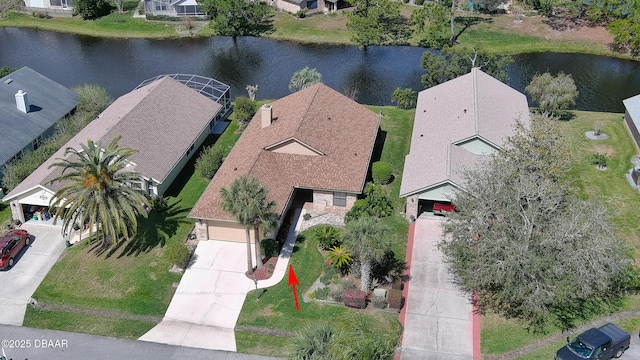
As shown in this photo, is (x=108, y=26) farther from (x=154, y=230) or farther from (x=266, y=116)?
(x=154, y=230)

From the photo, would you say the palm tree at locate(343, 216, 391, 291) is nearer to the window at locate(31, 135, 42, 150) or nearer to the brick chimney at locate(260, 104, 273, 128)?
the brick chimney at locate(260, 104, 273, 128)

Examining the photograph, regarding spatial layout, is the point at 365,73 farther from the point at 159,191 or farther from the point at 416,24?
the point at 159,191

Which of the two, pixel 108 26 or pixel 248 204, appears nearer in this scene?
pixel 248 204

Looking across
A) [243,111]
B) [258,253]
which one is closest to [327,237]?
[258,253]

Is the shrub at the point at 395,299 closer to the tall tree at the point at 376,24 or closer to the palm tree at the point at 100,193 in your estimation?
the palm tree at the point at 100,193

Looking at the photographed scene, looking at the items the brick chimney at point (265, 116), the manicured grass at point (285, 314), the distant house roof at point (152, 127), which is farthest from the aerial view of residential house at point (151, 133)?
the manicured grass at point (285, 314)
